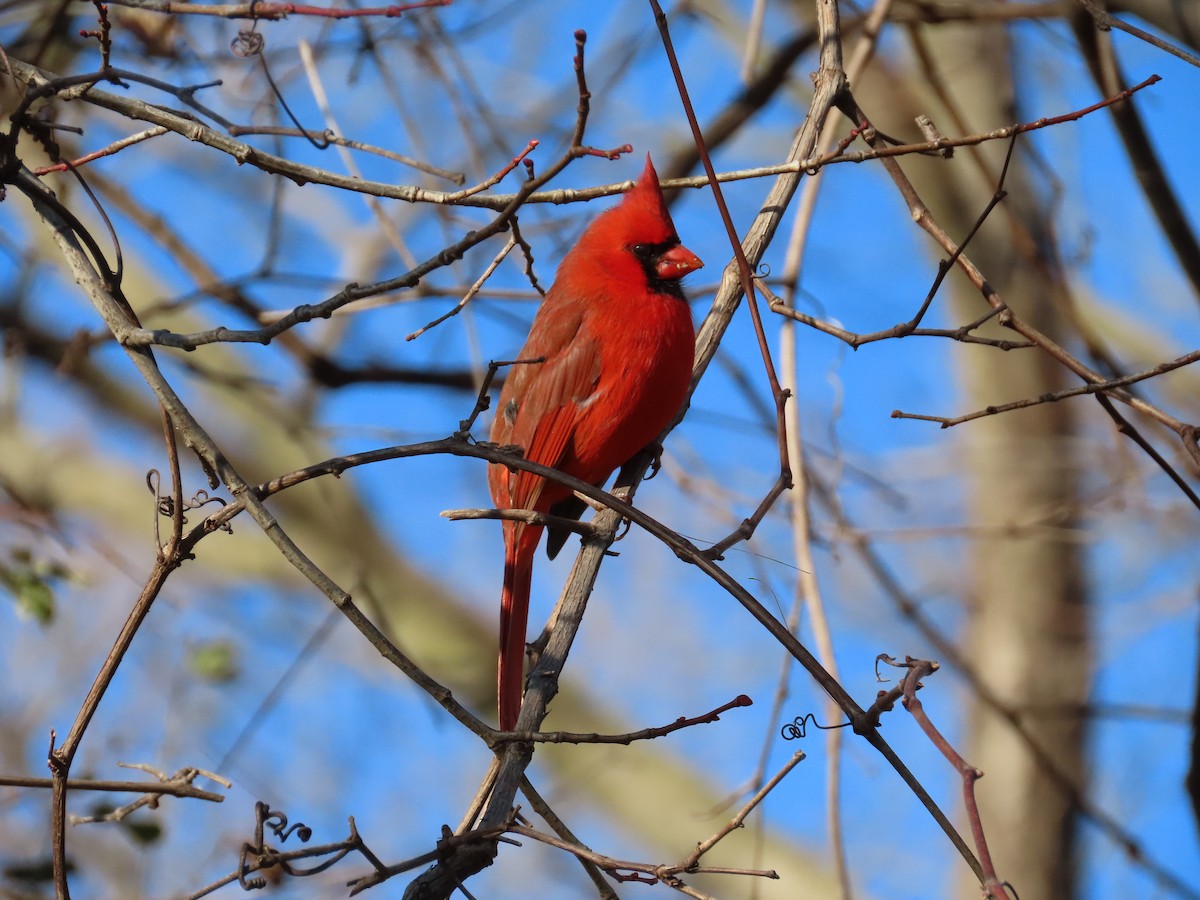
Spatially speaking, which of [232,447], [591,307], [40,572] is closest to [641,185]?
[591,307]

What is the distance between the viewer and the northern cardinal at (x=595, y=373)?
2.80 metres

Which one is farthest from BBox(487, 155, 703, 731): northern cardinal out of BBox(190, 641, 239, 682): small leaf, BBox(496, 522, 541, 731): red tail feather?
BBox(190, 641, 239, 682): small leaf

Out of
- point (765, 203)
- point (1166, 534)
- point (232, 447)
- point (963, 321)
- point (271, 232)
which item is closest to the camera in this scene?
point (765, 203)

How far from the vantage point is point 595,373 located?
2.96m

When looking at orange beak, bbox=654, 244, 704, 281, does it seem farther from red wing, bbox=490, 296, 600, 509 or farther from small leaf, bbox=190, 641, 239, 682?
small leaf, bbox=190, 641, 239, 682

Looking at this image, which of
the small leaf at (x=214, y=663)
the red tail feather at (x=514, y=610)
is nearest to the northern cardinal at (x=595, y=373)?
the red tail feather at (x=514, y=610)

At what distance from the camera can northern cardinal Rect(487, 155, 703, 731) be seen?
2.80 metres

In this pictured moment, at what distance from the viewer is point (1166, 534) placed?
17.5 feet

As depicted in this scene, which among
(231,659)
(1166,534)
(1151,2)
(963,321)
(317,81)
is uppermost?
(963,321)

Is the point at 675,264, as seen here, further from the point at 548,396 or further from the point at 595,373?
the point at 548,396

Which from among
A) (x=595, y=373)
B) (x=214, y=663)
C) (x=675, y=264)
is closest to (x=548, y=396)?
A: (x=595, y=373)

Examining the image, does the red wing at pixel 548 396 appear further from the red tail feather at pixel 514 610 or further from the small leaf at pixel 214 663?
the small leaf at pixel 214 663

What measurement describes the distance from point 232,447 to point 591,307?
589 centimetres

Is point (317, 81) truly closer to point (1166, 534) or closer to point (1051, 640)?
point (1166, 534)
